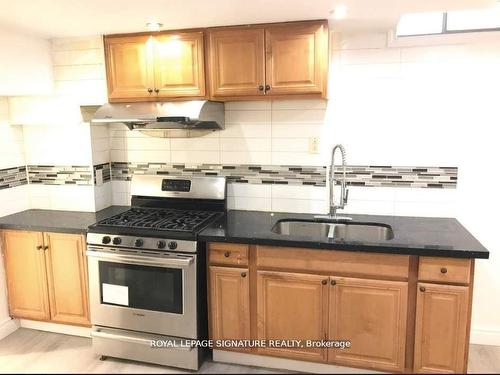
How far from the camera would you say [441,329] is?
213cm

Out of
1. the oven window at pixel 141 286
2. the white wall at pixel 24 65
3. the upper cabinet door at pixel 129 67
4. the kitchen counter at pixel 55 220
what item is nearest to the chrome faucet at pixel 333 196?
the oven window at pixel 141 286

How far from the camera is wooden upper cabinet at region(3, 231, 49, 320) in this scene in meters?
2.75

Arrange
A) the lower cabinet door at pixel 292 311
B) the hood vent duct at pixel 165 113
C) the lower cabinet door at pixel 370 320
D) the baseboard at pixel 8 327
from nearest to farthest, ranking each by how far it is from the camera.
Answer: the lower cabinet door at pixel 370 320, the lower cabinet door at pixel 292 311, the hood vent duct at pixel 165 113, the baseboard at pixel 8 327

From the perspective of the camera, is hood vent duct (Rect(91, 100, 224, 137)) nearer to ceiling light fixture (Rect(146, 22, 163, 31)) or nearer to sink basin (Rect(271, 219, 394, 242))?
ceiling light fixture (Rect(146, 22, 163, 31))

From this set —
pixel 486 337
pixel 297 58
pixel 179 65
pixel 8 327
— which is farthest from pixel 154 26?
pixel 486 337

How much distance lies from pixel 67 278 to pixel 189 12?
6.21 ft

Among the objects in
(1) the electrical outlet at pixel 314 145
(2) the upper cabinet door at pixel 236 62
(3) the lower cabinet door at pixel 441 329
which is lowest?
(3) the lower cabinet door at pixel 441 329

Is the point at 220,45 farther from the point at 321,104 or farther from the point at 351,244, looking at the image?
the point at 351,244

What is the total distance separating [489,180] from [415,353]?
1.22 meters

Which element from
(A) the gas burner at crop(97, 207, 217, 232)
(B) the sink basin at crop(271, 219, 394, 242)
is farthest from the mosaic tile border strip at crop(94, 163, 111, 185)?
(B) the sink basin at crop(271, 219, 394, 242)

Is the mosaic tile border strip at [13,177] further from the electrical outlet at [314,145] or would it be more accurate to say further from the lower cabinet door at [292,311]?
the electrical outlet at [314,145]

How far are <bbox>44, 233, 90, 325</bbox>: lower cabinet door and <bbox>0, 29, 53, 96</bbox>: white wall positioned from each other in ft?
3.28

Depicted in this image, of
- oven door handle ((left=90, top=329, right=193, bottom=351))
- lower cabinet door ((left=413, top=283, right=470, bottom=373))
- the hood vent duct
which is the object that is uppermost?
the hood vent duct

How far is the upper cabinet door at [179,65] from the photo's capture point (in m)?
2.60
